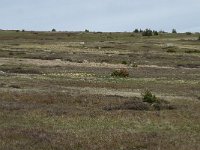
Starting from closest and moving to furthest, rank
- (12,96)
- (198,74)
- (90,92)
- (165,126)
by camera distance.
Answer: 1. (165,126)
2. (12,96)
3. (90,92)
4. (198,74)

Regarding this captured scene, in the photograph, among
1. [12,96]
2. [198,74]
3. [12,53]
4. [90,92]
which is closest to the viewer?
[12,96]

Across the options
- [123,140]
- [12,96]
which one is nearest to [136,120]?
[123,140]

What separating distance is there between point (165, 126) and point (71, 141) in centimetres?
503

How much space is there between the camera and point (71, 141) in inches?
696

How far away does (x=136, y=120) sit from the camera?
2244cm

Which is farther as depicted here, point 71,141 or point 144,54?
point 144,54

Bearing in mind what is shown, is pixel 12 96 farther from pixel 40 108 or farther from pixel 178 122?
pixel 178 122

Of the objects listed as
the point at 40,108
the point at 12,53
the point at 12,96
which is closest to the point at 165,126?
the point at 40,108

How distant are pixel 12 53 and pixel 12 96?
132 feet

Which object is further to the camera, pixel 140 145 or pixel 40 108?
pixel 40 108

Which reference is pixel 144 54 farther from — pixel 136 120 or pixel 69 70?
pixel 136 120

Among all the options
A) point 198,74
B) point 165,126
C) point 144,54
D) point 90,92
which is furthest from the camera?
point 144,54

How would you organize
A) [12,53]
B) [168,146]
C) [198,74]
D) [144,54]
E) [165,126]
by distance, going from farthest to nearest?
[144,54] → [12,53] → [198,74] → [165,126] → [168,146]

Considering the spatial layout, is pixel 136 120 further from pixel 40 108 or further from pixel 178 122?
pixel 40 108
